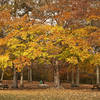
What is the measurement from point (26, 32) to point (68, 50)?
585 cm

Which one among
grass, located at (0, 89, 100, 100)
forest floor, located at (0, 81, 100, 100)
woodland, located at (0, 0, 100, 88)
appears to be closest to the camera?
grass, located at (0, 89, 100, 100)

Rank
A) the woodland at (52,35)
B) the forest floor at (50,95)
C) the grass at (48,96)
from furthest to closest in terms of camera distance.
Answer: the woodland at (52,35)
the forest floor at (50,95)
the grass at (48,96)

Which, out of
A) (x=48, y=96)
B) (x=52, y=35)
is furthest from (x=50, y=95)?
(x=52, y=35)

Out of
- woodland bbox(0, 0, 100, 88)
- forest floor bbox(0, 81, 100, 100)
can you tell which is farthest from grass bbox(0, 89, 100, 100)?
woodland bbox(0, 0, 100, 88)

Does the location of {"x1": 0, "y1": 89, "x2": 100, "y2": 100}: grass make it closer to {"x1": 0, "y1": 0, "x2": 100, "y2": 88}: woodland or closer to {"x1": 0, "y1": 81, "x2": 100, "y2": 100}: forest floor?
{"x1": 0, "y1": 81, "x2": 100, "y2": 100}: forest floor

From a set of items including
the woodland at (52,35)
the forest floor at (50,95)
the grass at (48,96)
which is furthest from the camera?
the woodland at (52,35)

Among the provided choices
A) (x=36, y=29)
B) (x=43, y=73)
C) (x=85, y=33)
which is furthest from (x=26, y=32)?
(x=43, y=73)

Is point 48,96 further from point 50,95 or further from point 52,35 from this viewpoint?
point 52,35

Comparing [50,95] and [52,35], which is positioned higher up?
[52,35]

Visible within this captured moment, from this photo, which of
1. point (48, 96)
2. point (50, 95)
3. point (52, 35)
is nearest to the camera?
point (48, 96)

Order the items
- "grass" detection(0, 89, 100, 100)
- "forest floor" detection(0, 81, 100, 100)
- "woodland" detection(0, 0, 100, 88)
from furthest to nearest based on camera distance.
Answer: "woodland" detection(0, 0, 100, 88), "forest floor" detection(0, 81, 100, 100), "grass" detection(0, 89, 100, 100)

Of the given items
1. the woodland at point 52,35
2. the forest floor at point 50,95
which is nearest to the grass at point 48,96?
the forest floor at point 50,95

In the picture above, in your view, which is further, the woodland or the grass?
the woodland

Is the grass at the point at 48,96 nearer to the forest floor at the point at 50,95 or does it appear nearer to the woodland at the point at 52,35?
the forest floor at the point at 50,95
